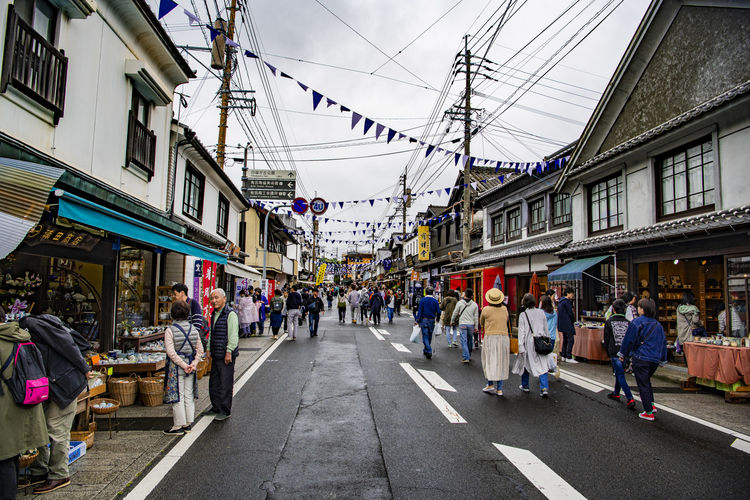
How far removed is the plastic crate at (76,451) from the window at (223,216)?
13924mm

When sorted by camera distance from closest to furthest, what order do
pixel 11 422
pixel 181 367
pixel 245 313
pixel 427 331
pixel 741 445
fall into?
1. pixel 11 422
2. pixel 741 445
3. pixel 181 367
4. pixel 427 331
5. pixel 245 313

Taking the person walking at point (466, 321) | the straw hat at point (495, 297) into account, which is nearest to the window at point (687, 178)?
the person walking at point (466, 321)

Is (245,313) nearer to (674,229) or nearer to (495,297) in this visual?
(495,297)

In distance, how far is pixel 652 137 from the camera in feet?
36.5

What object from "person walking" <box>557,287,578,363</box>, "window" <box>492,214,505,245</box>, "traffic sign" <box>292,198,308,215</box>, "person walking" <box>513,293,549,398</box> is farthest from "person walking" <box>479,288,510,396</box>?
"window" <box>492,214,505,245</box>

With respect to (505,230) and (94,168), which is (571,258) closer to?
(505,230)

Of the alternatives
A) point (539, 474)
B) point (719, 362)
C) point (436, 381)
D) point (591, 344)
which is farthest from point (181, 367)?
point (591, 344)

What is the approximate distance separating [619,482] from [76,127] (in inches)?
359

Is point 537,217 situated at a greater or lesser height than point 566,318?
greater

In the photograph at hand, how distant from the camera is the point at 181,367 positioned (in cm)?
545

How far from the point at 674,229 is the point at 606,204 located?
4641mm

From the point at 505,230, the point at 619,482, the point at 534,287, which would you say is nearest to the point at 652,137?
the point at 534,287

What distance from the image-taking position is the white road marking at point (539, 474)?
3951 millimetres

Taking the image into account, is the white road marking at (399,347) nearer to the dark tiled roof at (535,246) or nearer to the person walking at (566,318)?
the person walking at (566,318)
